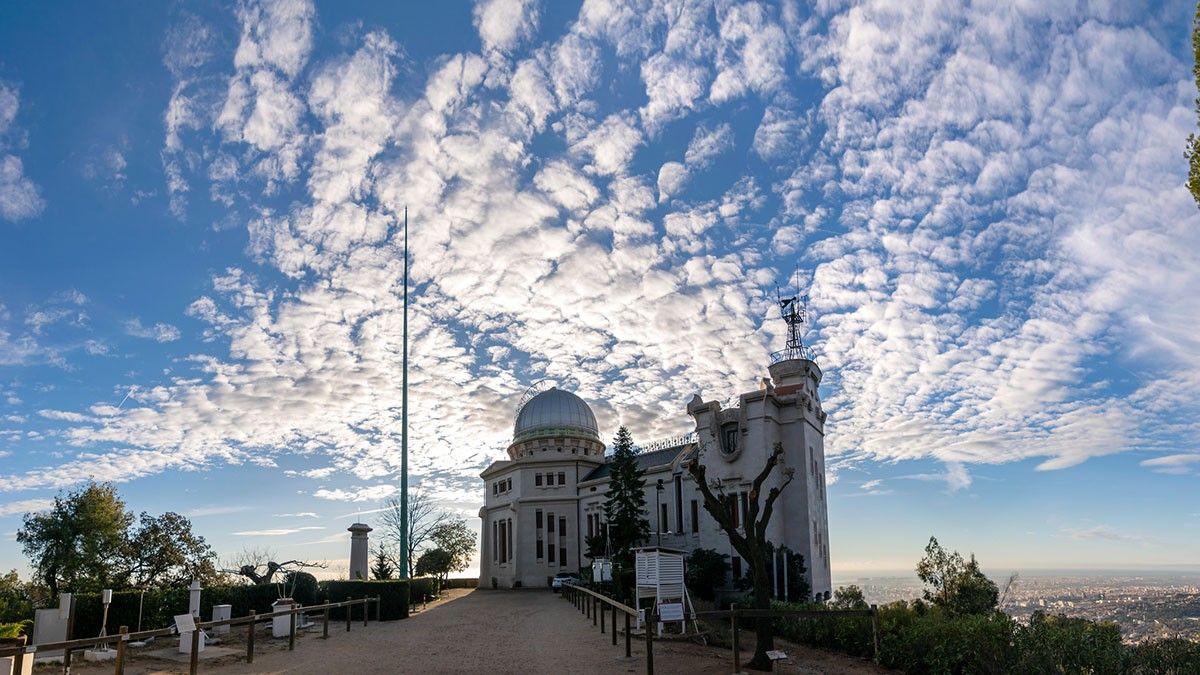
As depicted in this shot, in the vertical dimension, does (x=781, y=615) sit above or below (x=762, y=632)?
above

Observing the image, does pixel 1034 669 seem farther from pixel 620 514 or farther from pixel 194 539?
pixel 194 539

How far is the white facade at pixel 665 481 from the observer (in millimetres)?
42406

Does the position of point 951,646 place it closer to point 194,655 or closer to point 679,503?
point 194,655

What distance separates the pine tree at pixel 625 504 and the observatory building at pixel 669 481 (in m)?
2.06

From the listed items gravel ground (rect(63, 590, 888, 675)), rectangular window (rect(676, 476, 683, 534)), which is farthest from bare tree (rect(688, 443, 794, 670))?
rectangular window (rect(676, 476, 683, 534))

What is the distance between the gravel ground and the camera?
17.0m

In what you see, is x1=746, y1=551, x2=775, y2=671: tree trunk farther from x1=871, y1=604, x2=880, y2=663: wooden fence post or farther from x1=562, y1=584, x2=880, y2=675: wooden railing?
x1=871, y1=604, x2=880, y2=663: wooden fence post

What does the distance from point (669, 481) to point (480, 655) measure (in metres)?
32.3

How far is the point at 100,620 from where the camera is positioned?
22516mm

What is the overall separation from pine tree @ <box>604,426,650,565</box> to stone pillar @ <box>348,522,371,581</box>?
15.3 meters

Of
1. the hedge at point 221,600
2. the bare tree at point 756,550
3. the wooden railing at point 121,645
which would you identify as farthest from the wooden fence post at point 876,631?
the hedge at point 221,600

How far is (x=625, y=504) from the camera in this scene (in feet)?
158

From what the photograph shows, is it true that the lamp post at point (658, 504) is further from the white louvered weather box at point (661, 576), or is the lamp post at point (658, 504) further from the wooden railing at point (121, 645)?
the wooden railing at point (121, 645)

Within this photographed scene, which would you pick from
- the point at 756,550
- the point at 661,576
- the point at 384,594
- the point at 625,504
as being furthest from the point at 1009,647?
the point at 625,504
